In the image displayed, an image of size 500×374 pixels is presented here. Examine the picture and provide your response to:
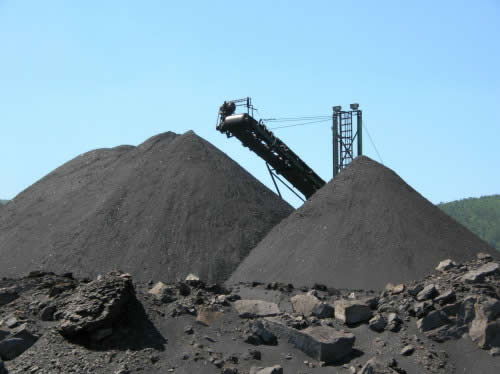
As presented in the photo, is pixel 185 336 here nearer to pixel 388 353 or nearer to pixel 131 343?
pixel 131 343

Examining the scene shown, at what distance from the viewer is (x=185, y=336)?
1439 cm

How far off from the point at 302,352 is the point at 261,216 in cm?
1493

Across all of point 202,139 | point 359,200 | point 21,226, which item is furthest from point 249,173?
point 21,226

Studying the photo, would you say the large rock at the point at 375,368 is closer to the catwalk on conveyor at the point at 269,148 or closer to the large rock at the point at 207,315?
the large rock at the point at 207,315

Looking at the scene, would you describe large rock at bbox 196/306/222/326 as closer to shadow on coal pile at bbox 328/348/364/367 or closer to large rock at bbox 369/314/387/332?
shadow on coal pile at bbox 328/348/364/367

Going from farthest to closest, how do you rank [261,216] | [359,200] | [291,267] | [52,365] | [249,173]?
[249,173] < [261,216] < [359,200] < [291,267] < [52,365]

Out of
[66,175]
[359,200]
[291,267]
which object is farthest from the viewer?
[66,175]

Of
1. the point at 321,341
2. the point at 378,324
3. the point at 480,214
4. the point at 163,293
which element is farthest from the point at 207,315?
the point at 480,214

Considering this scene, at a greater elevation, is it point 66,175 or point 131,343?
point 66,175

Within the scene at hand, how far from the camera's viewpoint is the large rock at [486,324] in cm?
1381

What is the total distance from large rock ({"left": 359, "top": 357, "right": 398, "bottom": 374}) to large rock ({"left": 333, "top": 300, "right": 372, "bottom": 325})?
1729mm

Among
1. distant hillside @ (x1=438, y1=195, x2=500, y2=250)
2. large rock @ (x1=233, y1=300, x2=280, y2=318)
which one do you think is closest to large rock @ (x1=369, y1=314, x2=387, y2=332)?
large rock @ (x1=233, y1=300, x2=280, y2=318)

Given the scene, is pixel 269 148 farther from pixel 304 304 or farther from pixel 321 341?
pixel 321 341

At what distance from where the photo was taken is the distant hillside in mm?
112062
